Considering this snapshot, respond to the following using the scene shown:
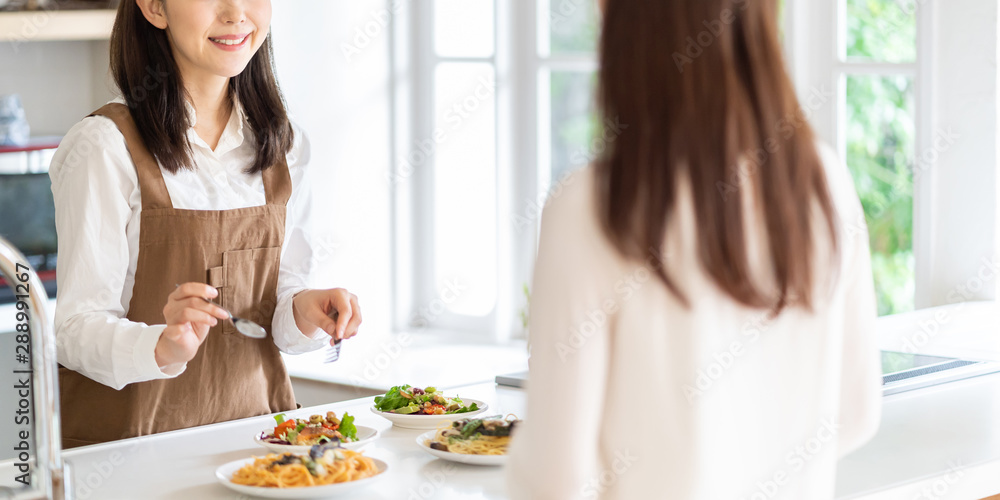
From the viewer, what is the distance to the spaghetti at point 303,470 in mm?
1231

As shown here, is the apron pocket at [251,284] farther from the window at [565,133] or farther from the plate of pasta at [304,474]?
the window at [565,133]

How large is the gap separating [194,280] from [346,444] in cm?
47

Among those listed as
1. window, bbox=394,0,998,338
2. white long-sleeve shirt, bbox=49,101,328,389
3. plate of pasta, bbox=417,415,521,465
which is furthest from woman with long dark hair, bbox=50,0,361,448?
window, bbox=394,0,998,338

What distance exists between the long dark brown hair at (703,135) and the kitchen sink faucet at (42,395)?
595 millimetres

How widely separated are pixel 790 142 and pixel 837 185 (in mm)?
74

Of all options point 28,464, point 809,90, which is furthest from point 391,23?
point 28,464

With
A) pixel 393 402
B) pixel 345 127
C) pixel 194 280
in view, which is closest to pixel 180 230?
pixel 194 280

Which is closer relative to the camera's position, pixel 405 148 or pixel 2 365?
pixel 2 365

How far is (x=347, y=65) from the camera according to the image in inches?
143

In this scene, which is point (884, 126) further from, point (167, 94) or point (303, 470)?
point (303, 470)

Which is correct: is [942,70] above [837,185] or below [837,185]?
above

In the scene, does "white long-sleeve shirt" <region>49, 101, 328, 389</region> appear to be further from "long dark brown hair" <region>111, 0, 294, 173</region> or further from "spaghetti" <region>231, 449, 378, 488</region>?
"spaghetti" <region>231, 449, 378, 488</region>

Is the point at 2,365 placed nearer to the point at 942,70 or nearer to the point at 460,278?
the point at 460,278

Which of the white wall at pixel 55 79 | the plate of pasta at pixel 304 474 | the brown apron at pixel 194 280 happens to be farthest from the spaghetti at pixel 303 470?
the white wall at pixel 55 79
